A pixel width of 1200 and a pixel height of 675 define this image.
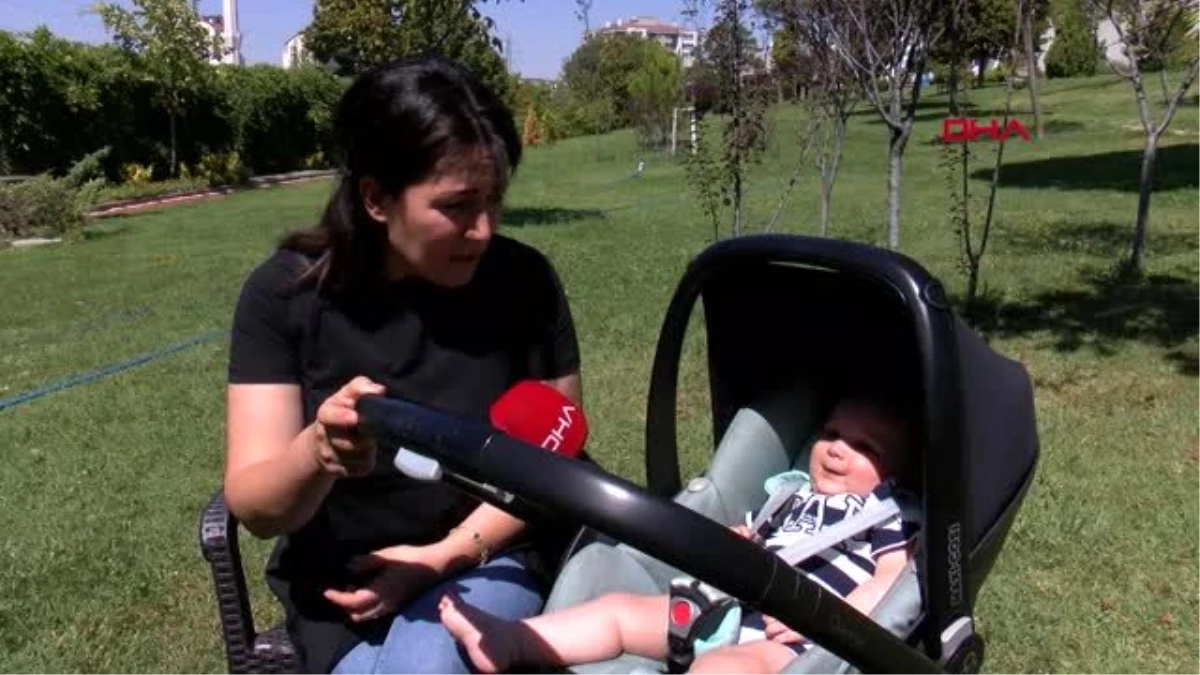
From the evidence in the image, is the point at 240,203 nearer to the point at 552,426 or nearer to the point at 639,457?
the point at 639,457

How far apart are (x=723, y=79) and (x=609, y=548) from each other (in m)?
7.64

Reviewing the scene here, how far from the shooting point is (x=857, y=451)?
260 centimetres

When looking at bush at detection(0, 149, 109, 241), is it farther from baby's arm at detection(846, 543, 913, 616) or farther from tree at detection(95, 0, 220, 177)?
baby's arm at detection(846, 543, 913, 616)

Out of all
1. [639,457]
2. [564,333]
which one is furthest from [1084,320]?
[564,333]

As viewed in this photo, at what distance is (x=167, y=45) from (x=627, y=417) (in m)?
22.5

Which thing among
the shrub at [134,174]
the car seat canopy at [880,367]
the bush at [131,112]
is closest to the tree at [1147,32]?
the car seat canopy at [880,367]

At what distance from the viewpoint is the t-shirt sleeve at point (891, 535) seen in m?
2.38

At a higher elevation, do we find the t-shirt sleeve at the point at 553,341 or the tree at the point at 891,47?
the tree at the point at 891,47

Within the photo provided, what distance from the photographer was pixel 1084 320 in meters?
8.13

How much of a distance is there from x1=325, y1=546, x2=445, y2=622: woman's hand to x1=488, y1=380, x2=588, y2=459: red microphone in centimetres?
49

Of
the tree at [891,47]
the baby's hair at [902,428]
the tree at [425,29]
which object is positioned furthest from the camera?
the tree at [425,29]

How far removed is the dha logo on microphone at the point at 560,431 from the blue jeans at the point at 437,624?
0.57 metres

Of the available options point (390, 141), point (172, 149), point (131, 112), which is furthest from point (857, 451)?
point (172, 149)

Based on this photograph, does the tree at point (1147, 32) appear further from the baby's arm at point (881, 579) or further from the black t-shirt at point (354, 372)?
the black t-shirt at point (354, 372)
